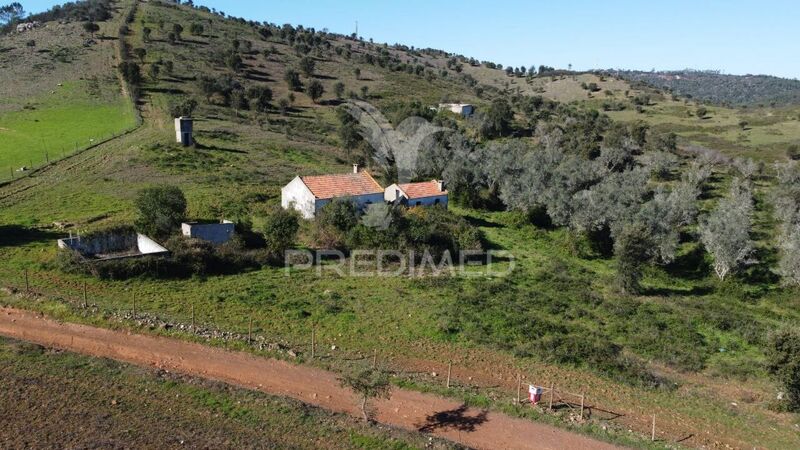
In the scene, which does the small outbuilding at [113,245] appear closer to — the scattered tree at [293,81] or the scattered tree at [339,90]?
the scattered tree at [293,81]

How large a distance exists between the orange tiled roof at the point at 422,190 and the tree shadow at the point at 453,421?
26431mm

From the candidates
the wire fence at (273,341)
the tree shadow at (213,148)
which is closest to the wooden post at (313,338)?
the wire fence at (273,341)

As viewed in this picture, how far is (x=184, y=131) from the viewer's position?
53969mm

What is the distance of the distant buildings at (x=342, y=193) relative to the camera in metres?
38.6

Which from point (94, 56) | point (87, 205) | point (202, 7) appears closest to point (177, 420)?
point (87, 205)

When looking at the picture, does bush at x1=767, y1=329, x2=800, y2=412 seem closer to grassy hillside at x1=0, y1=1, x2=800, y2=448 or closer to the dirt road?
grassy hillside at x1=0, y1=1, x2=800, y2=448

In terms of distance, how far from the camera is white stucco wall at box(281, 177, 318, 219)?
127 feet

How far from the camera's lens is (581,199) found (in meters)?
40.8

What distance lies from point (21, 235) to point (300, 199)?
16.5 metres

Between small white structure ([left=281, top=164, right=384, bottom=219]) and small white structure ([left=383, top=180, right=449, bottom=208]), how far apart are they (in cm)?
201

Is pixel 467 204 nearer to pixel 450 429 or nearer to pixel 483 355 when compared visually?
pixel 483 355

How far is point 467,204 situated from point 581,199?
1107cm

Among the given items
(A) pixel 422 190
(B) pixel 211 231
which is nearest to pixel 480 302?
(B) pixel 211 231

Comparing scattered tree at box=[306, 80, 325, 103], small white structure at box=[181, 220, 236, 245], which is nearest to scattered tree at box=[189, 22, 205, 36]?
scattered tree at box=[306, 80, 325, 103]
